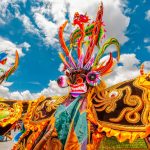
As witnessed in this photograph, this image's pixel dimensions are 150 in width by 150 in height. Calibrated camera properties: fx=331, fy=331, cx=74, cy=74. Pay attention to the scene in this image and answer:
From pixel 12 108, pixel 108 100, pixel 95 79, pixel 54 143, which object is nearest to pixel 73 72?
pixel 95 79

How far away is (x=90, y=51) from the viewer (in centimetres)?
570

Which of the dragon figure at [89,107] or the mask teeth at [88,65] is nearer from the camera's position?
the dragon figure at [89,107]

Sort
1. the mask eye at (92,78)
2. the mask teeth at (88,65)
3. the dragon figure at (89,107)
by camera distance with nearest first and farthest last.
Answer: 1. the dragon figure at (89,107)
2. the mask eye at (92,78)
3. the mask teeth at (88,65)

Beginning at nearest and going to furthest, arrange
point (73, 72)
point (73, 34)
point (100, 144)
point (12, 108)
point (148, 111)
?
point (148, 111) < point (100, 144) < point (73, 72) < point (73, 34) < point (12, 108)

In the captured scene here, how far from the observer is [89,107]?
533cm

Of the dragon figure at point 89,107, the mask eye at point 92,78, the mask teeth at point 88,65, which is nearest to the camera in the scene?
the dragon figure at point 89,107

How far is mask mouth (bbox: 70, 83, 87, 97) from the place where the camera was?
549 centimetres

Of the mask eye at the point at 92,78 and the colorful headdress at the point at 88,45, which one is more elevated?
the colorful headdress at the point at 88,45

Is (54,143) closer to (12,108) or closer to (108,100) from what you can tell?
(108,100)

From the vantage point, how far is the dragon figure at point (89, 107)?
192 inches

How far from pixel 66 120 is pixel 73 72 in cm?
87

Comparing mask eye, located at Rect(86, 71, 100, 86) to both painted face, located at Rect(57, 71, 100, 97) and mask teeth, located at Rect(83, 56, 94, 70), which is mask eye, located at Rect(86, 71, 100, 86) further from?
mask teeth, located at Rect(83, 56, 94, 70)

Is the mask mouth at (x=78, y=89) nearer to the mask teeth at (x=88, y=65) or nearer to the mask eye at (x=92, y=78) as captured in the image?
the mask eye at (x=92, y=78)

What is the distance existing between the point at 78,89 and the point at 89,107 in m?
0.38
